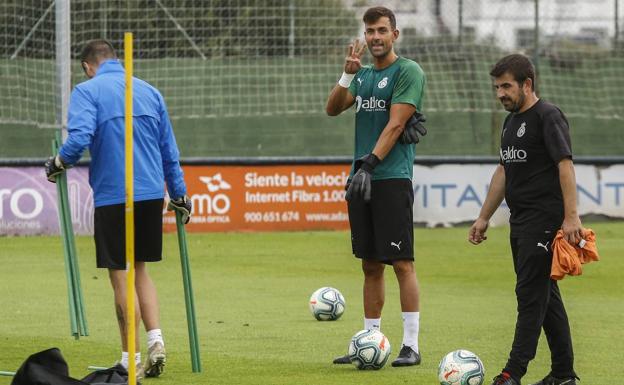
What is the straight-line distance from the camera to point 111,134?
8.08m

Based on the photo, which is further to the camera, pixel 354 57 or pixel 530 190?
pixel 354 57

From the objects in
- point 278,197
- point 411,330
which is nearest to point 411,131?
point 411,330

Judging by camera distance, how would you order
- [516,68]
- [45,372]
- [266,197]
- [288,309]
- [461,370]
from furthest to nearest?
[266,197]
[288,309]
[461,370]
[516,68]
[45,372]

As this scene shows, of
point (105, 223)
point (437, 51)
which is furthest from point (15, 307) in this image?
point (437, 51)

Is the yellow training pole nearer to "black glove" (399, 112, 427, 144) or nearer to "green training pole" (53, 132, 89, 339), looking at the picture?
"green training pole" (53, 132, 89, 339)

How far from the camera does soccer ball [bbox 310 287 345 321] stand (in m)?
10.8

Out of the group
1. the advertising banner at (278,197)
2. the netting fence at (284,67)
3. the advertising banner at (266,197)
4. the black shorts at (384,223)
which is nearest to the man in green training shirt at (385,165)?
the black shorts at (384,223)

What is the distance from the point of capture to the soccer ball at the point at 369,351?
8422 millimetres

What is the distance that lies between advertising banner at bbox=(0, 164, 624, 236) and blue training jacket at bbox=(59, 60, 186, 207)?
10.5 meters

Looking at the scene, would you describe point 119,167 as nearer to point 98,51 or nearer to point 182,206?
point 182,206

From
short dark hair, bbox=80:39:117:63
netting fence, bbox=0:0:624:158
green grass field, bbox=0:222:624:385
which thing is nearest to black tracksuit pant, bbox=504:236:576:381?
green grass field, bbox=0:222:624:385

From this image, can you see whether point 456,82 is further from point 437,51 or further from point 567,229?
point 567,229

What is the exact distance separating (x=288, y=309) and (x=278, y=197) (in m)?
8.17

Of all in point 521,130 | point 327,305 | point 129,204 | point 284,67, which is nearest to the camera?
point 129,204
